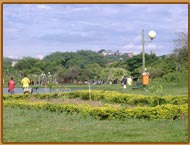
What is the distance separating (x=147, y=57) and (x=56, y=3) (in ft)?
121

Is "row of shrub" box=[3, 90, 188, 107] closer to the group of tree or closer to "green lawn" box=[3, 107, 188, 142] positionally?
"green lawn" box=[3, 107, 188, 142]

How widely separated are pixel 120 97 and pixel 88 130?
5.89 meters

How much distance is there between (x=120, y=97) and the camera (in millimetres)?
13445

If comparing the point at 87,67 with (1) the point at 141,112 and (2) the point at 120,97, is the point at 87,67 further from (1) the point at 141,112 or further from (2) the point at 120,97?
(1) the point at 141,112

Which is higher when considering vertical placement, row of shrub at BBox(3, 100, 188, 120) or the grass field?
row of shrub at BBox(3, 100, 188, 120)

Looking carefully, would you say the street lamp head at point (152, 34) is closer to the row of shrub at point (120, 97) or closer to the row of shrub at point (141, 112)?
the row of shrub at point (120, 97)

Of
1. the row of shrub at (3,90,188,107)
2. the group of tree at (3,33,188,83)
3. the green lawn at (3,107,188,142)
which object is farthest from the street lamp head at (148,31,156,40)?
the green lawn at (3,107,188,142)

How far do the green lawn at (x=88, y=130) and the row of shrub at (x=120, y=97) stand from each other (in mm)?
2838

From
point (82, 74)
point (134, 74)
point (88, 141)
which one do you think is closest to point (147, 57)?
point (134, 74)

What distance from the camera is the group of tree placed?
31406 mm

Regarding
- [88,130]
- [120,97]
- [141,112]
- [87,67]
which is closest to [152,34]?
[120,97]

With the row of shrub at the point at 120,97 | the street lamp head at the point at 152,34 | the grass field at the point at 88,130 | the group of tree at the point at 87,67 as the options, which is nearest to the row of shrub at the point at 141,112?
the grass field at the point at 88,130

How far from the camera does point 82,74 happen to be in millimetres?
35219

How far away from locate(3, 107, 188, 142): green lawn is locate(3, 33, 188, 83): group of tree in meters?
17.3
